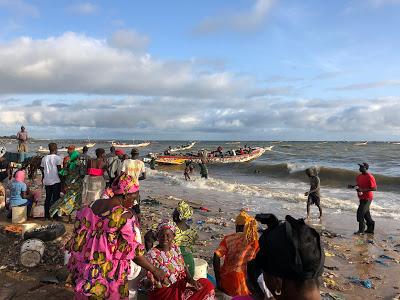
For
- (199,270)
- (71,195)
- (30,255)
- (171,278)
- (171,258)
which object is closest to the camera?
(171,278)

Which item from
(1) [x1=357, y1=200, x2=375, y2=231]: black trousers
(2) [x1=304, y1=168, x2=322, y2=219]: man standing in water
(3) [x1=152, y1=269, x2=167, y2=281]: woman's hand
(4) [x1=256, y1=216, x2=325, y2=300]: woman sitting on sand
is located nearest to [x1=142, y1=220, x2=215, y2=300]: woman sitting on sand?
(3) [x1=152, y1=269, x2=167, y2=281]: woman's hand

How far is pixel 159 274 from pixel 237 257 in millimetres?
961

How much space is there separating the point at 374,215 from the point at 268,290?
12076mm

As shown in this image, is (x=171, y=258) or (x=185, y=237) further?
(x=185, y=237)

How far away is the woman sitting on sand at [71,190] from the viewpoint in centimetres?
792

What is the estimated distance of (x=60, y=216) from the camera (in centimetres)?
821

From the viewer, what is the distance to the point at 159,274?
3803 millimetres

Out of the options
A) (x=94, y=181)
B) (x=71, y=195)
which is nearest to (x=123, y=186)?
(x=94, y=181)

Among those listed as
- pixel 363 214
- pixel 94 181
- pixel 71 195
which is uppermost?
pixel 94 181

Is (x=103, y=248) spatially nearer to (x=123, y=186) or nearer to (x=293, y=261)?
(x=123, y=186)

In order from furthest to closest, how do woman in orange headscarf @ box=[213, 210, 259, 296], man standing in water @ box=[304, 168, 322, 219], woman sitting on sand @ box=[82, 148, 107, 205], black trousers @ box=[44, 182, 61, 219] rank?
man standing in water @ box=[304, 168, 322, 219]
black trousers @ box=[44, 182, 61, 219]
woman sitting on sand @ box=[82, 148, 107, 205]
woman in orange headscarf @ box=[213, 210, 259, 296]

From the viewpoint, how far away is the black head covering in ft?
5.63

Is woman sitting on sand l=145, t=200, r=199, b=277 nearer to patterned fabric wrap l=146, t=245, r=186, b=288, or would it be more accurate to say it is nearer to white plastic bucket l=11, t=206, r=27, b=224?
patterned fabric wrap l=146, t=245, r=186, b=288

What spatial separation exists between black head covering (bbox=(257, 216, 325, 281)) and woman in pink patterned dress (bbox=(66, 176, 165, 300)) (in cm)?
184
